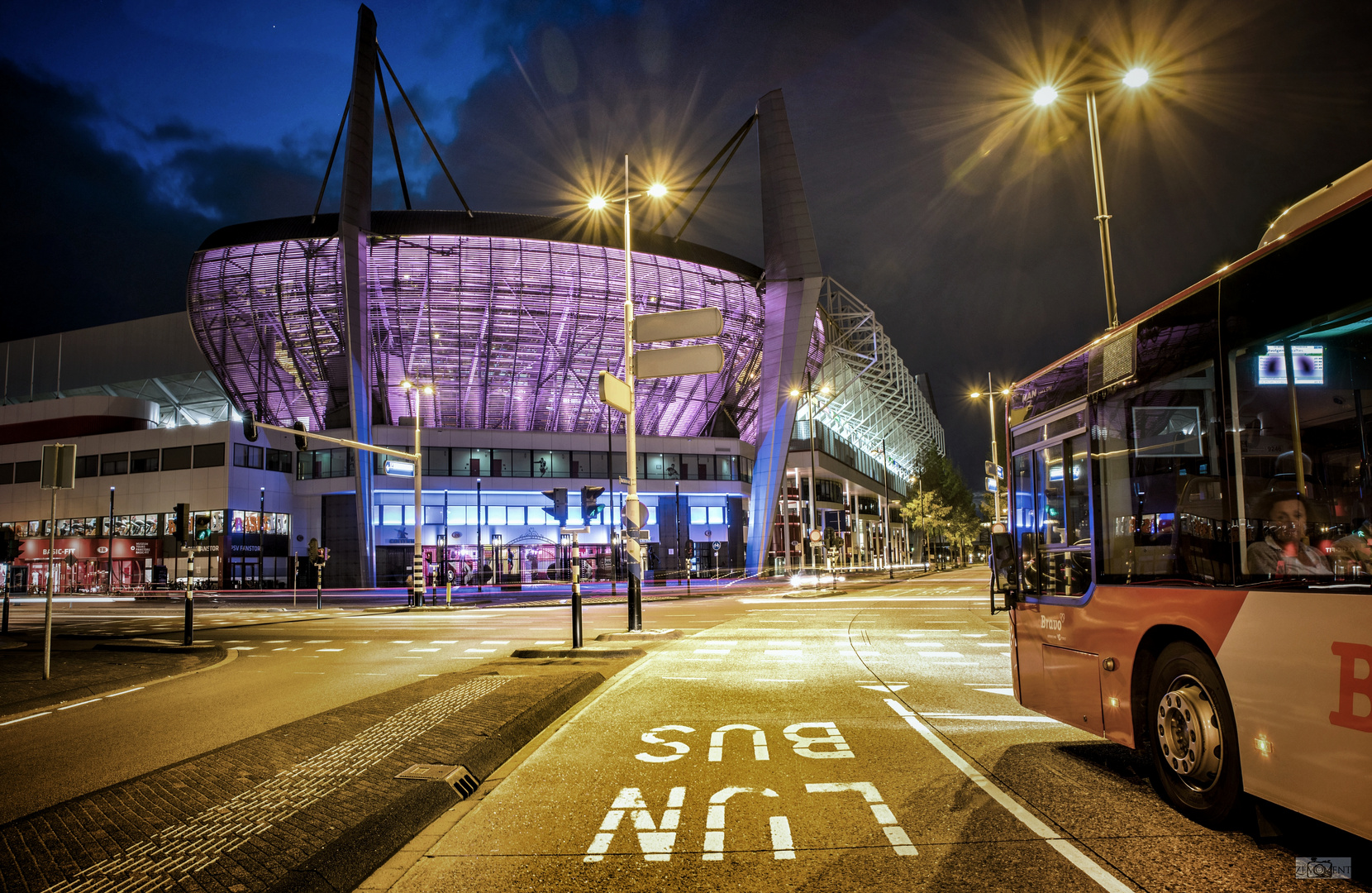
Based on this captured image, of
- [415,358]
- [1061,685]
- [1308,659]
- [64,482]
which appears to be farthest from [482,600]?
[1308,659]

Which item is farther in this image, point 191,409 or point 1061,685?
point 191,409

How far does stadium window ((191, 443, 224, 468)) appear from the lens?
57.8m

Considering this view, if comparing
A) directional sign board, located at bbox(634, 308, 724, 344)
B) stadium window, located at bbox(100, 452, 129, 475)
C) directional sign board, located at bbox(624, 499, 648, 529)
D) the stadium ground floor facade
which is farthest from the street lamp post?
stadium window, located at bbox(100, 452, 129, 475)

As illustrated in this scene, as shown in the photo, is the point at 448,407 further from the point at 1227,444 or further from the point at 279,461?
the point at 1227,444

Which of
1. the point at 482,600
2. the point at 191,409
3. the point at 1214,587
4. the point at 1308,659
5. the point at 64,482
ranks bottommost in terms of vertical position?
the point at 482,600

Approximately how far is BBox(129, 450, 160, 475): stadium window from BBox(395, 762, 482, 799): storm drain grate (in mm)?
66162

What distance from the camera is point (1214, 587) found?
428 cm

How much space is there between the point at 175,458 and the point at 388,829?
215ft

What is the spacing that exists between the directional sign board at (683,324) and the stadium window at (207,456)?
5400 cm

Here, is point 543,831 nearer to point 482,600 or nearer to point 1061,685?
point 1061,685

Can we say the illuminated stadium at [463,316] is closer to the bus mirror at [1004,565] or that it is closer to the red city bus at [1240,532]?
the bus mirror at [1004,565]

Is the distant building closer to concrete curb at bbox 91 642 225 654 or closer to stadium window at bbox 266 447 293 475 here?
stadium window at bbox 266 447 293 475

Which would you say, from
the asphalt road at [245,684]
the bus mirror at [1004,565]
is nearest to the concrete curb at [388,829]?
the asphalt road at [245,684]

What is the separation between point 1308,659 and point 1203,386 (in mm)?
1591
